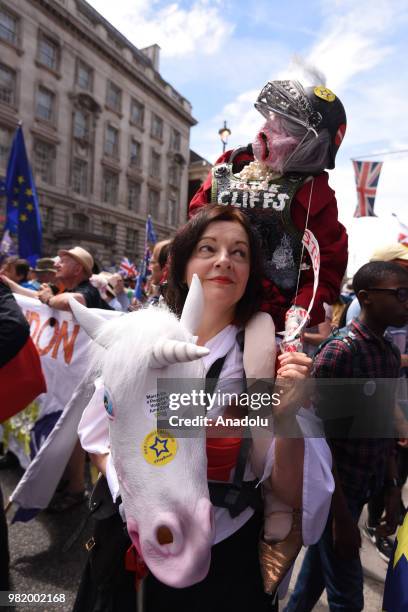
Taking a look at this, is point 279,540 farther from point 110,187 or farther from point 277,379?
point 110,187

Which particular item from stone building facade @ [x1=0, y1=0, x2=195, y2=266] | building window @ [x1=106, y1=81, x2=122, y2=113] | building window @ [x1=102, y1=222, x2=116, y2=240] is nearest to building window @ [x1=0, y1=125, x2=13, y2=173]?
stone building facade @ [x1=0, y1=0, x2=195, y2=266]

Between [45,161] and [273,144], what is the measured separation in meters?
28.8

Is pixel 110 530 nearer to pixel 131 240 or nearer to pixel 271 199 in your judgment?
pixel 271 199

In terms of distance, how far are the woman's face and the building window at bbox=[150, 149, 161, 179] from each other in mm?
37670

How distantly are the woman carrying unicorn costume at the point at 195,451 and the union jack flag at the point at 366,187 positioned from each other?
918 cm

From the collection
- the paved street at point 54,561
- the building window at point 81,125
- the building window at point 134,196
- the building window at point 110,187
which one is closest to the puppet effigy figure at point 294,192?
the paved street at point 54,561

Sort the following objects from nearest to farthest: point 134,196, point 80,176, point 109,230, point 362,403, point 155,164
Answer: point 362,403, point 80,176, point 109,230, point 134,196, point 155,164

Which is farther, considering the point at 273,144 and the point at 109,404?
the point at 273,144

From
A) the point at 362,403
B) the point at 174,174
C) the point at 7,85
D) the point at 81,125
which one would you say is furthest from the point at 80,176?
the point at 362,403

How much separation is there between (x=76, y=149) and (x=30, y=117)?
4001 millimetres

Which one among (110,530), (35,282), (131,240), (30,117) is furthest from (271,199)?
(131,240)

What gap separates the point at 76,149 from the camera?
92.4 ft

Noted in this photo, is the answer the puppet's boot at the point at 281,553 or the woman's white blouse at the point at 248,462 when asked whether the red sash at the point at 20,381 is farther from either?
the puppet's boot at the point at 281,553

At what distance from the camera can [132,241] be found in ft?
111
